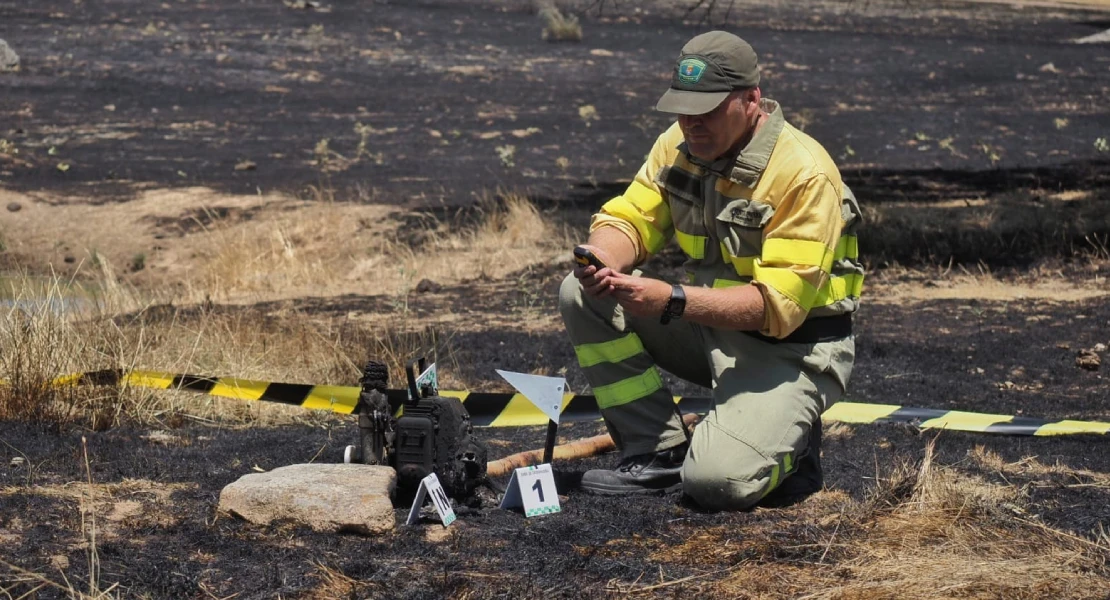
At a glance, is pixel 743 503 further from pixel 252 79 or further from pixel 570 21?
pixel 570 21

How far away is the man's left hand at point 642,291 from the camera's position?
4047 millimetres

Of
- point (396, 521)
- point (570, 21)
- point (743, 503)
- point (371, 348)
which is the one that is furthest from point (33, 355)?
point (570, 21)

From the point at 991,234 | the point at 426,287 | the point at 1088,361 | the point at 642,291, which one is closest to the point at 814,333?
the point at 642,291

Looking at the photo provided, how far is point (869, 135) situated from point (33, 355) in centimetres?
1188

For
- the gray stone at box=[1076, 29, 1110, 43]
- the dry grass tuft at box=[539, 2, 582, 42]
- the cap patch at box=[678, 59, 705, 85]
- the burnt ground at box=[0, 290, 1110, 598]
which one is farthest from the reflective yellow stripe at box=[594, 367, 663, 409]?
the gray stone at box=[1076, 29, 1110, 43]

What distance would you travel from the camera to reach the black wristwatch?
13.3 feet

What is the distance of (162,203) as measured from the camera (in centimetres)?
1257

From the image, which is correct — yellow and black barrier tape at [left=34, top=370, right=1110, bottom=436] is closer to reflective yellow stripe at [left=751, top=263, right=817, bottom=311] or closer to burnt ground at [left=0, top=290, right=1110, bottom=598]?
burnt ground at [left=0, top=290, right=1110, bottom=598]

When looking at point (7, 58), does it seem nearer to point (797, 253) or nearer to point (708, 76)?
point (708, 76)

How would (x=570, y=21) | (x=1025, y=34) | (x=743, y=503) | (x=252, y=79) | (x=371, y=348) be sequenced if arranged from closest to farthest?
(x=743, y=503) < (x=371, y=348) < (x=252, y=79) < (x=570, y=21) < (x=1025, y=34)

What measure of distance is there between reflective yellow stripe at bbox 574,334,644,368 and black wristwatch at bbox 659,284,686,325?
46cm

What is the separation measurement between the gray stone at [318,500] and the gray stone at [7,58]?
55.1ft

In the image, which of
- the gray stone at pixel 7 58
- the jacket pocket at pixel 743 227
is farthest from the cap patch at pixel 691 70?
the gray stone at pixel 7 58

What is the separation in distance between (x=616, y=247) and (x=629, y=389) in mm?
498
